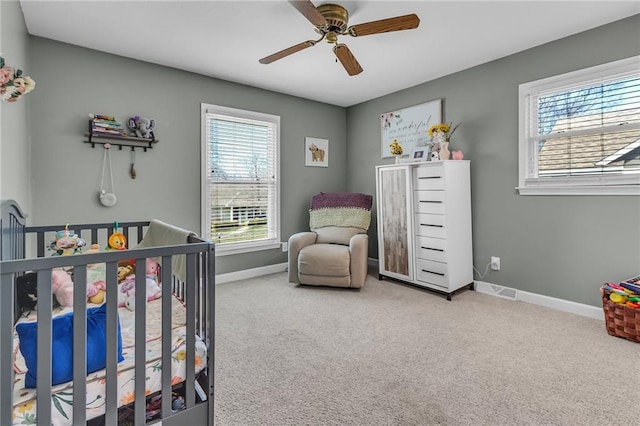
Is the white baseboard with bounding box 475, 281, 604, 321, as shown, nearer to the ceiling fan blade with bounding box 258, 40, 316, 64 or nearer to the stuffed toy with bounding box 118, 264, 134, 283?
the ceiling fan blade with bounding box 258, 40, 316, 64

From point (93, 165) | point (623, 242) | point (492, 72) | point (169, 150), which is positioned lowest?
point (623, 242)

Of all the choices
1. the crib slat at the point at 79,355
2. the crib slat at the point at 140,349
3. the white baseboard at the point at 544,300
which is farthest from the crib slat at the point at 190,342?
the white baseboard at the point at 544,300

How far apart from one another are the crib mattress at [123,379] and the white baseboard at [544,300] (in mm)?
2894

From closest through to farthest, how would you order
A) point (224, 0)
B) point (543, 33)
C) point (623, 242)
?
1. point (224, 0)
2. point (623, 242)
3. point (543, 33)

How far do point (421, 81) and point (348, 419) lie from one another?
3.46m

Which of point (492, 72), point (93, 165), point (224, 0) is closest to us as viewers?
point (224, 0)

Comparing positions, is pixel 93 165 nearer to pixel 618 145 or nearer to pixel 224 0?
pixel 224 0

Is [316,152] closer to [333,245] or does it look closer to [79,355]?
[333,245]

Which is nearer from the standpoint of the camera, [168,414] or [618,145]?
[168,414]

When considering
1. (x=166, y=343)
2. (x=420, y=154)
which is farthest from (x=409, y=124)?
(x=166, y=343)

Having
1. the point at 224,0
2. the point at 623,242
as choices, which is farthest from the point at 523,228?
the point at 224,0

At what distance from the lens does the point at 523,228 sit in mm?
2996

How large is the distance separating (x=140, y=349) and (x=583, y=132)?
11.0 feet

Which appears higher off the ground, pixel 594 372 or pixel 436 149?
pixel 436 149
